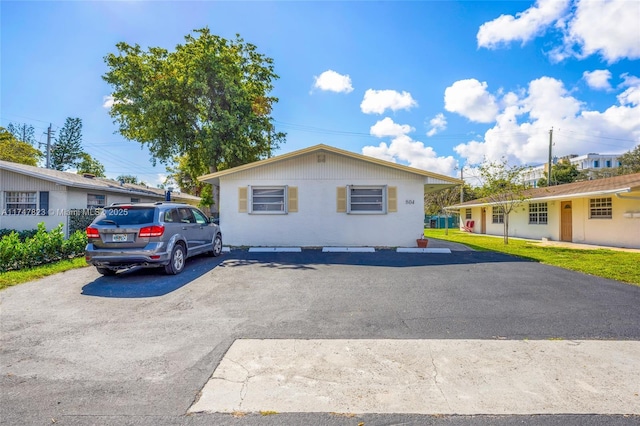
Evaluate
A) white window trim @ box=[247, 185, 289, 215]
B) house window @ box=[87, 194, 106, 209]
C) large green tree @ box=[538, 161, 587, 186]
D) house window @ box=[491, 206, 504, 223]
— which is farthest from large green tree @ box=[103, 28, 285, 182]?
large green tree @ box=[538, 161, 587, 186]

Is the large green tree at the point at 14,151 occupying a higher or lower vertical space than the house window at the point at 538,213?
higher

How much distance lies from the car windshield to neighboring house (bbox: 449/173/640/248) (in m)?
16.7

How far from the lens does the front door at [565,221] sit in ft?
55.5

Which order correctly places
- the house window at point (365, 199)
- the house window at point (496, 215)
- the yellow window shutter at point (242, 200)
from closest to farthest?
the house window at point (365, 199)
the yellow window shutter at point (242, 200)
the house window at point (496, 215)

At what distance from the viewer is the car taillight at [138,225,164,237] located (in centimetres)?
673

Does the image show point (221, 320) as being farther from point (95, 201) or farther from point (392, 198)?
point (95, 201)

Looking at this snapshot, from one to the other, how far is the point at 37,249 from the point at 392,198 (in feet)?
36.3

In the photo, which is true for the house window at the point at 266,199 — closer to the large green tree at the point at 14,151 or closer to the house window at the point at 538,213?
the house window at the point at 538,213

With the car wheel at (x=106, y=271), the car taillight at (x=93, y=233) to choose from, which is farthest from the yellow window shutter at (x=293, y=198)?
the car taillight at (x=93, y=233)

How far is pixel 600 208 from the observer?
1505 cm

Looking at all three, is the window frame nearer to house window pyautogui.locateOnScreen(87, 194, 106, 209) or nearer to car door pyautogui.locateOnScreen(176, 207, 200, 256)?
car door pyautogui.locateOnScreen(176, 207, 200, 256)

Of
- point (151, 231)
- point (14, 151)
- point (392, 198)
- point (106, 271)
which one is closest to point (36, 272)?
point (106, 271)

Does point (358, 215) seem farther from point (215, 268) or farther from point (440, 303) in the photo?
point (440, 303)

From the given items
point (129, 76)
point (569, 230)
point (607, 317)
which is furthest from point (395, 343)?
point (129, 76)
